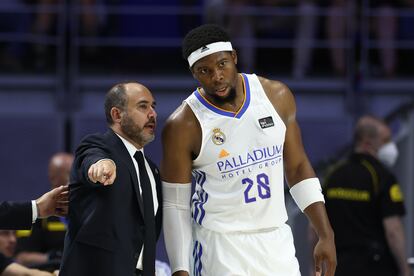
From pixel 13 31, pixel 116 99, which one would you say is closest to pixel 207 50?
pixel 116 99

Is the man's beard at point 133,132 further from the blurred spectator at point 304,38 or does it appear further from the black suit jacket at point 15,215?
the blurred spectator at point 304,38

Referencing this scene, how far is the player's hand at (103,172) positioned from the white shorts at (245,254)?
2.40 feet

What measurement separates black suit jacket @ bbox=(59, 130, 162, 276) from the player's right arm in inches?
11.2

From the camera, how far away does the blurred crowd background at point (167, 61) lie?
439 inches

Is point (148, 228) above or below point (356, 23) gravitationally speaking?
below

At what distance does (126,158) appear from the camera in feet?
17.2

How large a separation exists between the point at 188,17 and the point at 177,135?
6.90 meters

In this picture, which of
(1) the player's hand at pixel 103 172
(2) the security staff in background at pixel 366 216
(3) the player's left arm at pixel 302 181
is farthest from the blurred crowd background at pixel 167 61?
(1) the player's hand at pixel 103 172

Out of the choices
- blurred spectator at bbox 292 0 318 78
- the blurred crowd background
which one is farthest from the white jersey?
blurred spectator at bbox 292 0 318 78

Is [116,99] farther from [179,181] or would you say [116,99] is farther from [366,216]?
[366,216]

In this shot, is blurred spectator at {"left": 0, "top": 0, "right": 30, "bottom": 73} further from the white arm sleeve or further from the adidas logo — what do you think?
the adidas logo

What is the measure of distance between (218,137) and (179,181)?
0.29 meters

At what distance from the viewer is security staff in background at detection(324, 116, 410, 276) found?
26.6ft

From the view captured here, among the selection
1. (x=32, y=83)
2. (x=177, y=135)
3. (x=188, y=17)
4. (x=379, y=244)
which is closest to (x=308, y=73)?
(x=188, y=17)
